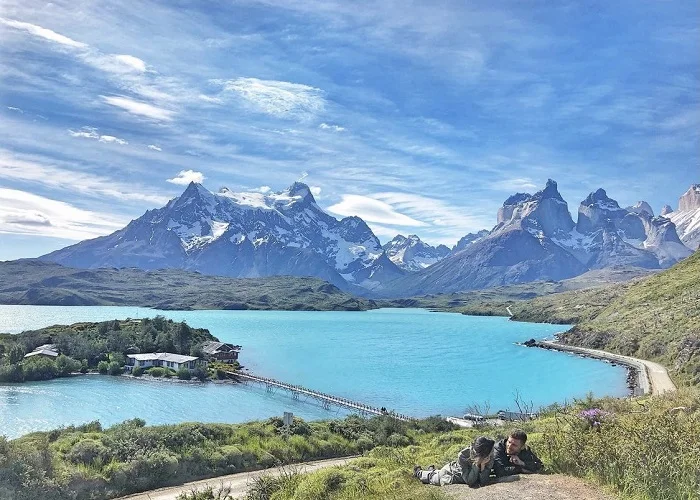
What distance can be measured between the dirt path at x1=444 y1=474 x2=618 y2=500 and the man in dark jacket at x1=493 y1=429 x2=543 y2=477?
21cm

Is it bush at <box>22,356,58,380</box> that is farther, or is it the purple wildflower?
bush at <box>22,356,58,380</box>

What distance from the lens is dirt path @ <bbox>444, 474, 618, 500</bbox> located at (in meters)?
7.87

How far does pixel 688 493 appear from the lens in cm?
731

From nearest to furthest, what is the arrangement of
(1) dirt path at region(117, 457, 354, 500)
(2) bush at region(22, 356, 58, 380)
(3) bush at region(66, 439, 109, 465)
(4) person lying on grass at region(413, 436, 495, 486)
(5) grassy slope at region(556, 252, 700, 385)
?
(4) person lying on grass at region(413, 436, 495, 486) → (1) dirt path at region(117, 457, 354, 500) → (3) bush at region(66, 439, 109, 465) → (5) grassy slope at region(556, 252, 700, 385) → (2) bush at region(22, 356, 58, 380)

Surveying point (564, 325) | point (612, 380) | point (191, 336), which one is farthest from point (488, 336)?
point (191, 336)

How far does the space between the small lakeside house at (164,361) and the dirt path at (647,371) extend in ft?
195

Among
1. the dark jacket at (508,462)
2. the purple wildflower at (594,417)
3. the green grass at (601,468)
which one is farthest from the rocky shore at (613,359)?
the dark jacket at (508,462)

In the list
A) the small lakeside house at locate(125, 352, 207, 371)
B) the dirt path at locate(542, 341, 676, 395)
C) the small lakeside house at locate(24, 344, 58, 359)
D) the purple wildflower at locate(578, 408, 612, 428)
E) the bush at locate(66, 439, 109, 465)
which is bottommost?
the small lakeside house at locate(125, 352, 207, 371)

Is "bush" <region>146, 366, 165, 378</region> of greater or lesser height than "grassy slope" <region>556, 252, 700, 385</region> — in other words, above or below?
below

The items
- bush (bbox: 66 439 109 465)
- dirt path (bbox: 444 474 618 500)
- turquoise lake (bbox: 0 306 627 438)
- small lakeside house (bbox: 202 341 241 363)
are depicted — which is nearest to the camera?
dirt path (bbox: 444 474 618 500)

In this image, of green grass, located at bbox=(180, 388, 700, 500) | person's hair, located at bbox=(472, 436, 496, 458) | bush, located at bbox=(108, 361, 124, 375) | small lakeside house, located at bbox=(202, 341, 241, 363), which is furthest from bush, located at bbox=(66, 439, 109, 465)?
small lakeside house, located at bbox=(202, 341, 241, 363)

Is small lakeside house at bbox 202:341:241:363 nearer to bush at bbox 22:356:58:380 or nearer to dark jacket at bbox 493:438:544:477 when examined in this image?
bush at bbox 22:356:58:380

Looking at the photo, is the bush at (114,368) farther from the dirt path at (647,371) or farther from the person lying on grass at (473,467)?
the person lying on grass at (473,467)

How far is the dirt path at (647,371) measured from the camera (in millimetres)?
55394
